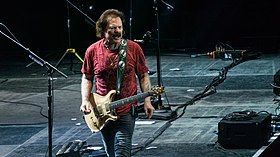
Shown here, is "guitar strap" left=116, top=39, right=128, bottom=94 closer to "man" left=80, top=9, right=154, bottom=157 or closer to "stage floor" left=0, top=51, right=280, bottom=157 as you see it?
"man" left=80, top=9, right=154, bottom=157

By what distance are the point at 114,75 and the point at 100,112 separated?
387 mm

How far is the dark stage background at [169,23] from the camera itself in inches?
733

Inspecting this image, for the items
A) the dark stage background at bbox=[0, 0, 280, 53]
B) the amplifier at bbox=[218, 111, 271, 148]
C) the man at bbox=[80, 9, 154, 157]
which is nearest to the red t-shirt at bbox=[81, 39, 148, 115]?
the man at bbox=[80, 9, 154, 157]

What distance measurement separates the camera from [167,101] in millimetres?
11914

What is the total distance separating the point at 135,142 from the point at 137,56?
3002 mm

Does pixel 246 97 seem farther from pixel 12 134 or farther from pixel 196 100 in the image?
pixel 12 134

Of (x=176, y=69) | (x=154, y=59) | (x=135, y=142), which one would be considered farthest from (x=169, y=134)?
(x=154, y=59)

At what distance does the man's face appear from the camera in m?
6.54

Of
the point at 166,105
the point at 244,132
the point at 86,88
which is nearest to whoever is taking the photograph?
the point at 86,88

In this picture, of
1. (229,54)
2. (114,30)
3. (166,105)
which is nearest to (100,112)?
(114,30)

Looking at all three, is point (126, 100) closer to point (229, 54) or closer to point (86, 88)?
point (86, 88)

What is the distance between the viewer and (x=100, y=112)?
6504 millimetres

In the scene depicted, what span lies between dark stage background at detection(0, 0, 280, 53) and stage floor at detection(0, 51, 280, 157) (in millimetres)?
1332

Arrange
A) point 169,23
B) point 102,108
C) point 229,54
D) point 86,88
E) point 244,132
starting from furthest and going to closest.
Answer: point 169,23 < point 229,54 < point 244,132 < point 86,88 < point 102,108
